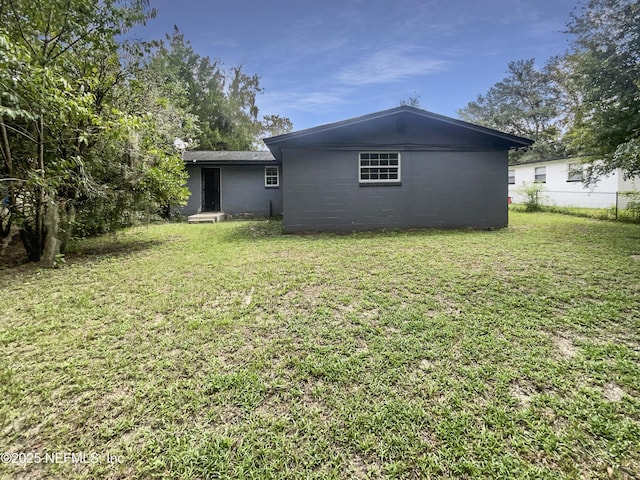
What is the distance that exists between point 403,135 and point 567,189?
12.8m

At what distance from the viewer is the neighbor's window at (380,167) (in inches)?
341

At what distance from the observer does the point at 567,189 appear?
51.5ft

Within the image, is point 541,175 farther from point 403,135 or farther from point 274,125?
point 274,125

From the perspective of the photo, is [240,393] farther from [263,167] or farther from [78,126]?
[263,167]

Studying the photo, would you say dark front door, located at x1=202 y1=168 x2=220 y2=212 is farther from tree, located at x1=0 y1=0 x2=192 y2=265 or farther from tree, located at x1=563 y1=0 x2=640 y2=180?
tree, located at x1=563 y1=0 x2=640 y2=180

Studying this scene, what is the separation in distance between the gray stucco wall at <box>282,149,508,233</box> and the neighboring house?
6679 millimetres

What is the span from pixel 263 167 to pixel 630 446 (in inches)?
538

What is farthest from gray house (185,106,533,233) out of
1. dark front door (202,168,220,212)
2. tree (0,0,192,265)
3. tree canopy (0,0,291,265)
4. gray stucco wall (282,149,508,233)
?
dark front door (202,168,220,212)

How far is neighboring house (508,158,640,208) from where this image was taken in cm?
1355

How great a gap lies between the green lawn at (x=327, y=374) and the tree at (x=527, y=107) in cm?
2931

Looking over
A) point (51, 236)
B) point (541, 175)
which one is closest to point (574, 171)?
point (541, 175)

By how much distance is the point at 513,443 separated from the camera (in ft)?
5.29

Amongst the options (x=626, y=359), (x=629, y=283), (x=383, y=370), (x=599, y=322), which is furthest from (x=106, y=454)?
(x=629, y=283)

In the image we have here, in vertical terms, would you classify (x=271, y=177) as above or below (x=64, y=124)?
above
